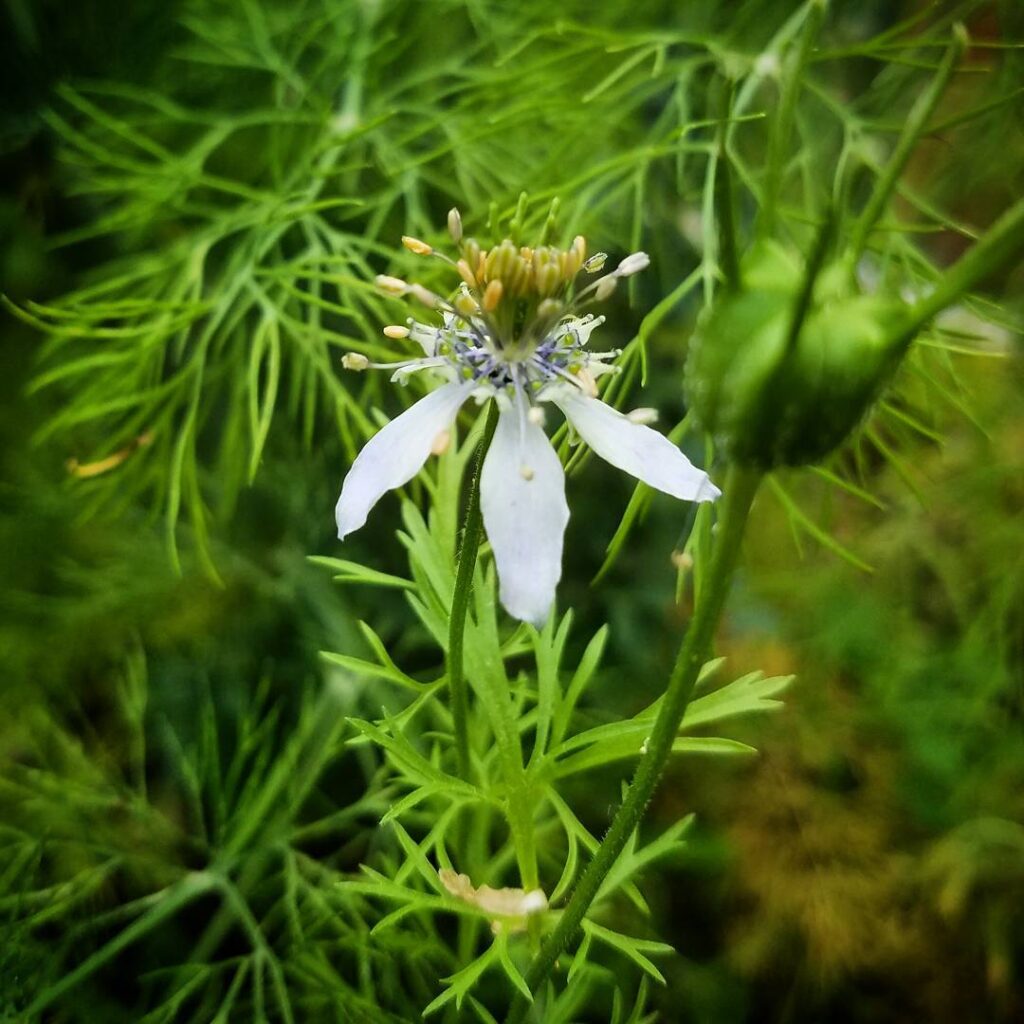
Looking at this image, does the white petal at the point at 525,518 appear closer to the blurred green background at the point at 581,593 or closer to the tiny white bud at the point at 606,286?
the tiny white bud at the point at 606,286

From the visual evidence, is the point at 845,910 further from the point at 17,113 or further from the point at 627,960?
the point at 17,113

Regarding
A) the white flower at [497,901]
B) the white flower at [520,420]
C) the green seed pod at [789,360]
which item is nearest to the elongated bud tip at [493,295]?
the white flower at [520,420]

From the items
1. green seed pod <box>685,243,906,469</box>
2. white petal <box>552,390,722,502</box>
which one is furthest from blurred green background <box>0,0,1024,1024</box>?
green seed pod <box>685,243,906,469</box>

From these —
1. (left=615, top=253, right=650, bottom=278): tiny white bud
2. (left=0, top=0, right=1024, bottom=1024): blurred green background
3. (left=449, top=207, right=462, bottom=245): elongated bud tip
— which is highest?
(left=449, top=207, right=462, bottom=245): elongated bud tip

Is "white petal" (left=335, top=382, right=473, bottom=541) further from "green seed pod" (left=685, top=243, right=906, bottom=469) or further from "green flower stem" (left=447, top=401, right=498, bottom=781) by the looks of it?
"green seed pod" (left=685, top=243, right=906, bottom=469)

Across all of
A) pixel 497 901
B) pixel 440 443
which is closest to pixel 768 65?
pixel 440 443
